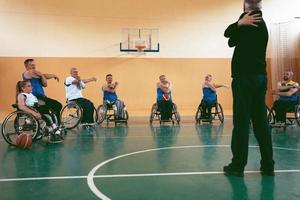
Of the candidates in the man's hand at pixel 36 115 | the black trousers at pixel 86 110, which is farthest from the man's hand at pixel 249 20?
the black trousers at pixel 86 110

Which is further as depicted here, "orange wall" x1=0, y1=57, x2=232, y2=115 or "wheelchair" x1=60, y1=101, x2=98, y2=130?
"orange wall" x1=0, y1=57, x2=232, y2=115

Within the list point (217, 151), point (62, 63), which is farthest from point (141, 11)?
point (217, 151)

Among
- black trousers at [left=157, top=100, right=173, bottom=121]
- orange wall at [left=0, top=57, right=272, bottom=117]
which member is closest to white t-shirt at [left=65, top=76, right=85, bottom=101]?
black trousers at [left=157, top=100, right=173, bottom=121]

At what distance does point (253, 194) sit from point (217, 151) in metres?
1.66

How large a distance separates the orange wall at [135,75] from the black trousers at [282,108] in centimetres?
321

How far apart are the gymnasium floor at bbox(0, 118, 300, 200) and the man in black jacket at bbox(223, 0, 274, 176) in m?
0.25

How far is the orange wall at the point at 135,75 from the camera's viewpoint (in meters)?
9.21

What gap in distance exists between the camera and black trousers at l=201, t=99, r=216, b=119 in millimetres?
7293

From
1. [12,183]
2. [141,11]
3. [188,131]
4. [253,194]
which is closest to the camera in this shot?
[253,194]

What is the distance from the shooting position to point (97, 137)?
18.1 ft

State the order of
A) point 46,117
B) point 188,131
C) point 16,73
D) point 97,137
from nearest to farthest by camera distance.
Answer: point 46,117
point 97,137
point 188,131
point 16,73

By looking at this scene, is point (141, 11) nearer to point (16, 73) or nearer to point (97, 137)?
point (16, 73)

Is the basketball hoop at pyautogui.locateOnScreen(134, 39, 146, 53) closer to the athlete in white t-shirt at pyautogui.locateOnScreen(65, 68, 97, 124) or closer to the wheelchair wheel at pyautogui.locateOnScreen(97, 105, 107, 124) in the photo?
the wheelchair wheel at pyautogui.locateOnScreen(97, 105, 107, 124)

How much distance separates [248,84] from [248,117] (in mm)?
273
